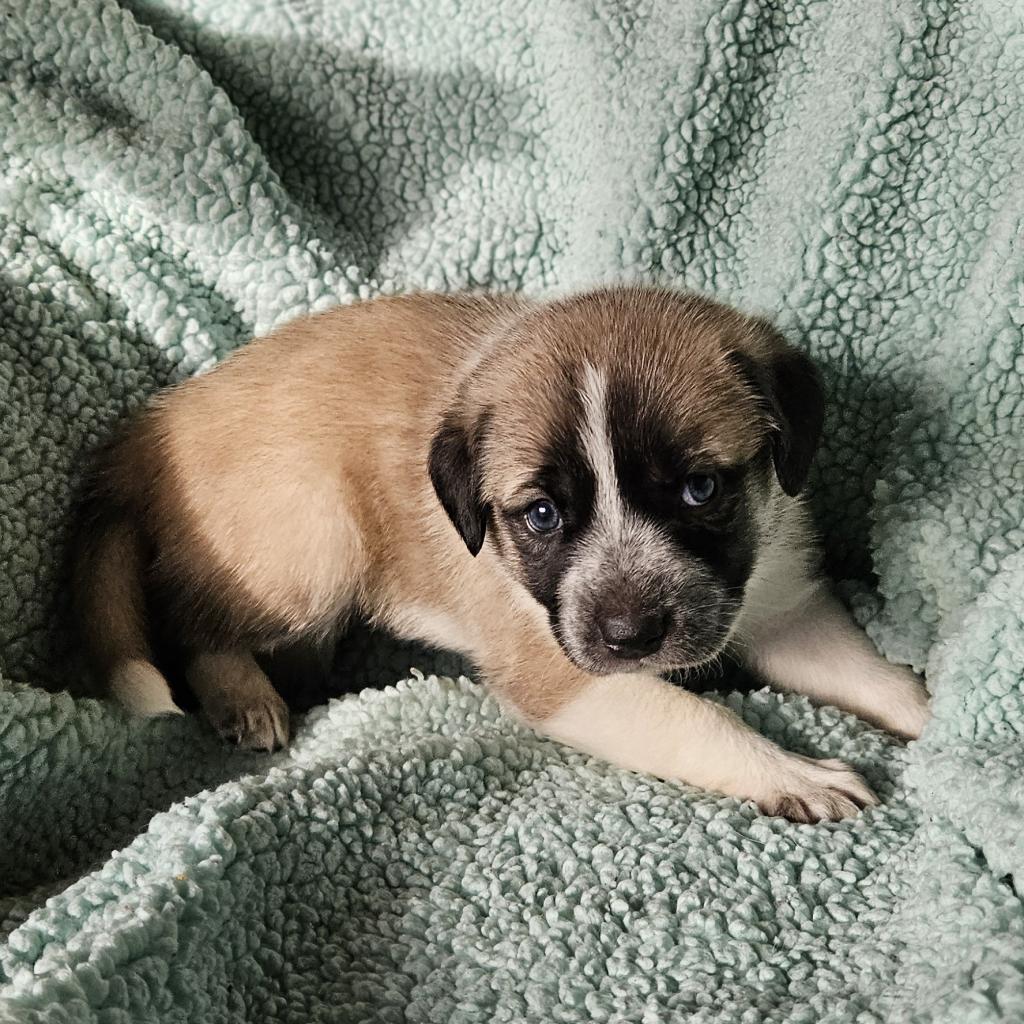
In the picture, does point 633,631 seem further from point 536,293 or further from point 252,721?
point 536,293

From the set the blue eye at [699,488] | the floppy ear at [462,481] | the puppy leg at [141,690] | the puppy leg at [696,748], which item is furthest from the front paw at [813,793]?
the puppy leg at [141,690]

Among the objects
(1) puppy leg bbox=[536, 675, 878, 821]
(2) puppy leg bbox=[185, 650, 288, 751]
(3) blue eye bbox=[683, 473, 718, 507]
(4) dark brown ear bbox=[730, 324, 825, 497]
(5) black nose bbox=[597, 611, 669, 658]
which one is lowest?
(2) puppy leg bbox=[185, 650, 288, 751]

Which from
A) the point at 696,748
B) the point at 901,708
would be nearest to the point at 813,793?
the point at 696,748

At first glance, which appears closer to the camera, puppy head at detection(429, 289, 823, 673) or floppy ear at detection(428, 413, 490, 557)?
puppy head at detection(429, 289, 823, 673)

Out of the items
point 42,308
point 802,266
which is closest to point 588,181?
point 802,266

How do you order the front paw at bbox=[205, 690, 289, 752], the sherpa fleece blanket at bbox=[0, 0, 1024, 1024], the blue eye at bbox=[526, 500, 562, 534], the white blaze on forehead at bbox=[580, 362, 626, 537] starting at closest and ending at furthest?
the sherpa fleece blanket at bbox=[0, 0, 1024, 1024] → the white blaze on forehead at bbox=[580, 362, 626, 537] → the blue eye at bbox=[526, 500, 562, 534] → the front paw at bbox=[205, 690, 289, 752]

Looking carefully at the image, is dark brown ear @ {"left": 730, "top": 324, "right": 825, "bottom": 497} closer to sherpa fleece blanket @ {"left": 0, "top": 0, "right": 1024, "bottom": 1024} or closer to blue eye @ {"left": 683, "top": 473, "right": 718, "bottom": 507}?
blue eye @ {"left": 683, "top": 473, "right": 718, "bottom": 507}

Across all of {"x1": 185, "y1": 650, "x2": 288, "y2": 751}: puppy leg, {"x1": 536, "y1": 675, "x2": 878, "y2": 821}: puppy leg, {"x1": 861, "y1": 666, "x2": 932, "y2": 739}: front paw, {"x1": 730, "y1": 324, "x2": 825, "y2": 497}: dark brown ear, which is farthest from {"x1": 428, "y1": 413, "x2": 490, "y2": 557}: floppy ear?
{"x1": 861, "y1": 666, "x2": 932, "y2": 739}: front paw

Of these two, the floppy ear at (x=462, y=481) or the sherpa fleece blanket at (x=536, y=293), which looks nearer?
the sherpa fleece blanket at (x=536, y=293)

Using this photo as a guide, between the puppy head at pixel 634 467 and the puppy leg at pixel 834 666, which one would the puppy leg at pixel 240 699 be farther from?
the puppy leg at pixel 834 666
